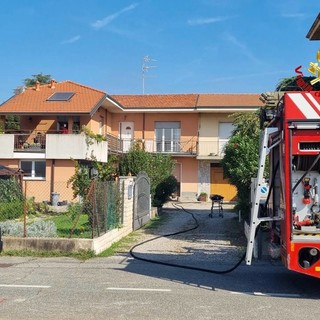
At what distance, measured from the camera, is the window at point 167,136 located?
1506 inches

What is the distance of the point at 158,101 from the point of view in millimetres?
39094

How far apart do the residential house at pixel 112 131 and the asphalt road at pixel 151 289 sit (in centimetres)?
1690

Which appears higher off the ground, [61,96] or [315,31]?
[61,96]

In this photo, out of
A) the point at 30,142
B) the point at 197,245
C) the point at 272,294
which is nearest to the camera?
the point at 272,294

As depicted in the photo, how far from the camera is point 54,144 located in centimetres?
2819

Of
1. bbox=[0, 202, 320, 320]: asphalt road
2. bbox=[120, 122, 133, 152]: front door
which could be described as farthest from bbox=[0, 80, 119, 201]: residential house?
bbox=[0, 202, 320, 320]: asphalt road

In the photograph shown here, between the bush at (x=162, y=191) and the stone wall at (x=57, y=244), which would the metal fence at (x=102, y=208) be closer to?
the stone wall at (x=57, y=244)

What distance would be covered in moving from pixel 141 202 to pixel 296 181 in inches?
462

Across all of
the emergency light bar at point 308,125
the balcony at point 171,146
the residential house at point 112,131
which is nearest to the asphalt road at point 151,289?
the emergency light bar at point 308,125

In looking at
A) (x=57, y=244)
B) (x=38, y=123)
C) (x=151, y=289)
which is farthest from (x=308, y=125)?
(x=38, y=123)

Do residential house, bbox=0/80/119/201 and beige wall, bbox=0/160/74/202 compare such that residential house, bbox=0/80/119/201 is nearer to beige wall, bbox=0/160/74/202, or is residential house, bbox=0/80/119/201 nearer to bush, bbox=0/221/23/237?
beige wall, bbox=0/160/74/202

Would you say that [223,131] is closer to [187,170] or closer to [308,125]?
[187,170]

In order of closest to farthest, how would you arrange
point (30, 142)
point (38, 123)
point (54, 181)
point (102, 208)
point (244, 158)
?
point (102, 208)
point (244, 158)
point (54, 181)
point (30, 142)
point (38, 123)

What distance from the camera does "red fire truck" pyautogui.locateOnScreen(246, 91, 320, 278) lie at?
7402mm
